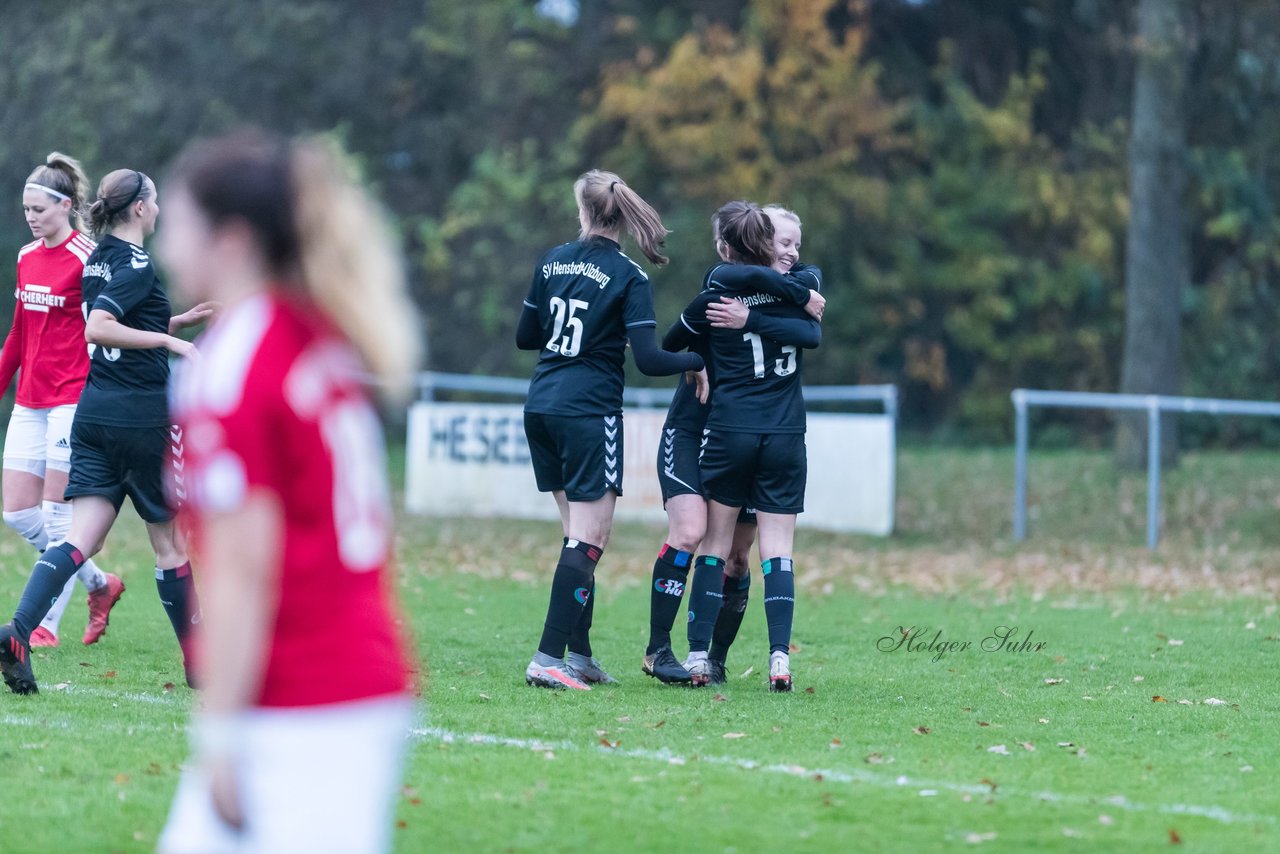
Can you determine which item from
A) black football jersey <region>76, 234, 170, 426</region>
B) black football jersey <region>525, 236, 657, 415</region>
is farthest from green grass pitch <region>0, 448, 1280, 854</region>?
black football jersey <region>525, 236, 657, 415</region>

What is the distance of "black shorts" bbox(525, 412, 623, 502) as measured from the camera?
23.5ft

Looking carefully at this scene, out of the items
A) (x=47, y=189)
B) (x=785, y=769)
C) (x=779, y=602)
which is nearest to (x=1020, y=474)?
(x=779, y=602)

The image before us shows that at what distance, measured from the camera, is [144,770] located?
17.4ft

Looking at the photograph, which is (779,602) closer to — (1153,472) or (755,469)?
(755,469)

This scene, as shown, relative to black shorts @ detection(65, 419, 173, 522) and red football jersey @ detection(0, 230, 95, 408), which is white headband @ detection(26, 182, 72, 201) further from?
black shorts @ detection(65, 419, 173, 522)

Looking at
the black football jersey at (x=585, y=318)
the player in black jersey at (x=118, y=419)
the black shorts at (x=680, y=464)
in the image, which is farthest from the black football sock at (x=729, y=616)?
the player in black jersey at (x=118, y=419)

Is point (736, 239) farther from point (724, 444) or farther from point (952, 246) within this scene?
point (952, 246)

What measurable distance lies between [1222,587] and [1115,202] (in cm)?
1916

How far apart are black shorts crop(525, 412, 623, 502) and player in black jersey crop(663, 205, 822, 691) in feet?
1.30

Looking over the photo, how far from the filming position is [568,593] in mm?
7180

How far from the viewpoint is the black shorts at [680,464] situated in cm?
731

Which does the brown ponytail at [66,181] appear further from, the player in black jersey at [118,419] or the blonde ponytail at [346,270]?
the blonde ponytail at [346,270]

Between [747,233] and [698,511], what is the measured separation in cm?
122

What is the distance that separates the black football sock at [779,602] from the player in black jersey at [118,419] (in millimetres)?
2518
